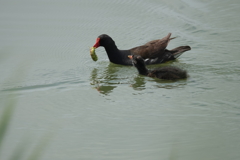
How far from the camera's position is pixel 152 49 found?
32.5 feet

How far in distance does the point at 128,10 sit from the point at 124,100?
Result: 5.30m

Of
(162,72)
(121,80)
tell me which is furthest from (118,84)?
(162,72)

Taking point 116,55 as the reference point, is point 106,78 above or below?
below

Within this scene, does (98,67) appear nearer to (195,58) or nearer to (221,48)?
(195,58)

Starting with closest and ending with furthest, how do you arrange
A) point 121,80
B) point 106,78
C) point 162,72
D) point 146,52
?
point 162,72
point 121,80
point 106,78
point 146,52

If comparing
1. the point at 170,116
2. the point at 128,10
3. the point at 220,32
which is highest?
the point at 128,10

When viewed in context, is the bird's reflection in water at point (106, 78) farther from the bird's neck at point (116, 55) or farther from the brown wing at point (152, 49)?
the brown wing at point (152, 49)

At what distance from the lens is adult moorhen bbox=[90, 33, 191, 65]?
9.82 meters

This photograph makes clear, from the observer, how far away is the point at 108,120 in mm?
6465

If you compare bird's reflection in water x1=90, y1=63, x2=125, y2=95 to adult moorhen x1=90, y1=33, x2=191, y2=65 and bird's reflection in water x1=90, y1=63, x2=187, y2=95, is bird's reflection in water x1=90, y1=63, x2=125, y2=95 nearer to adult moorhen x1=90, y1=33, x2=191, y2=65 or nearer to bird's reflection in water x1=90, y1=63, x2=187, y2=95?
bird's reflection in water x1=90, y1=63, x2=187, y2=95

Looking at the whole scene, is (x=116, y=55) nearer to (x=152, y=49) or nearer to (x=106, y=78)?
(x=152, y=49)

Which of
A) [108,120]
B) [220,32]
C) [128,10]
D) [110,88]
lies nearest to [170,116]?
[108,120]

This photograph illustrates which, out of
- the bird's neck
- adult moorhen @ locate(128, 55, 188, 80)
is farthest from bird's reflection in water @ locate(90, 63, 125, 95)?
adult moorhen @ locate(128, 55, 188, 80)

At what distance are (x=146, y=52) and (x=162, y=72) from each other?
143 cm
